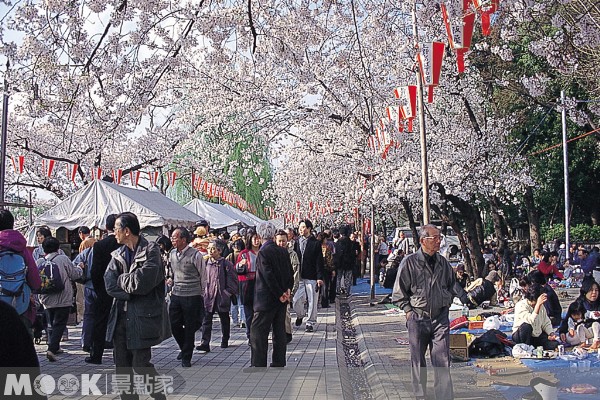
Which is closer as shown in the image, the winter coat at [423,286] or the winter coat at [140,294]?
the winter coat at [140,294]

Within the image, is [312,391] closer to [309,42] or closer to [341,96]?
[309,42]

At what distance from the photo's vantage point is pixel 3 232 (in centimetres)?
688

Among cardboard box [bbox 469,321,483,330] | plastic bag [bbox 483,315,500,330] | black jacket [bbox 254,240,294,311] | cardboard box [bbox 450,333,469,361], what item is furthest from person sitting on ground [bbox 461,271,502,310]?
black jacket [bbox 254,240,294,311]

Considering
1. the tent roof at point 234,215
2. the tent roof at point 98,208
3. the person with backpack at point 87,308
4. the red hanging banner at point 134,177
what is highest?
the red hanging banner at point 134,177

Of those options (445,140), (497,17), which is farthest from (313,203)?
(497,17)

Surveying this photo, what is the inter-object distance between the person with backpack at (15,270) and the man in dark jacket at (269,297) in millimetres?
2691

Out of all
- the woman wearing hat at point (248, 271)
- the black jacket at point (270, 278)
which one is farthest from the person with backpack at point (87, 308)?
the woman wearing hat at point (248, 271)

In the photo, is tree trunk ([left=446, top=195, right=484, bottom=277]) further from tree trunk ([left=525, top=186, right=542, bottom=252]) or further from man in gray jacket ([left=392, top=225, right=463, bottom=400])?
man in gray jacket ([left=392, top=225, right=463, bottom=400])

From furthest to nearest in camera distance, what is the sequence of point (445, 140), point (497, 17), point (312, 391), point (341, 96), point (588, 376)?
point (445, 140) < point (341, 96) < point (497, 17) < point (588, 376) < point (312, 391)

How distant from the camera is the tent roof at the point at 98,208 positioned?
1492 cm

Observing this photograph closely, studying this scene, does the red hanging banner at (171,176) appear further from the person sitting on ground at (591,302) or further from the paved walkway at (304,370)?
the person sitting on ground at (591,302)

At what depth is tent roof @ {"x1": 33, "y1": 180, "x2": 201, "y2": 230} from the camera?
1492 centimetres

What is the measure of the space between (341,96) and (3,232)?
12699 mm

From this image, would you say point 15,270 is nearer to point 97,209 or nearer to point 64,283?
point 64,283
